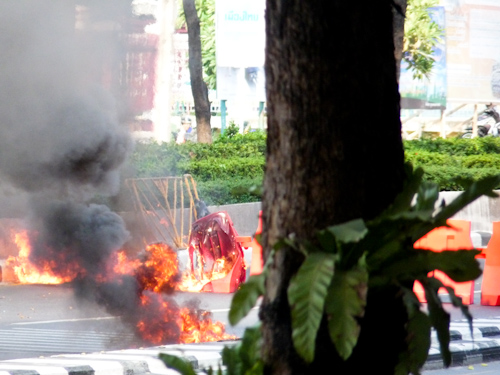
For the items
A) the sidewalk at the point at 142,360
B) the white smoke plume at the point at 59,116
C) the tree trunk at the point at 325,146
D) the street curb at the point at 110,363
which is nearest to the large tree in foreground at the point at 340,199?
the tree trunk at the point at 325,146

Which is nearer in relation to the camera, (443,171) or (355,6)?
(355,6)

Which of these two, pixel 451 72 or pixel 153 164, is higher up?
pixel 451 72

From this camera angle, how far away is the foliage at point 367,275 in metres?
2.58

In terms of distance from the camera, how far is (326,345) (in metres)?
2.74

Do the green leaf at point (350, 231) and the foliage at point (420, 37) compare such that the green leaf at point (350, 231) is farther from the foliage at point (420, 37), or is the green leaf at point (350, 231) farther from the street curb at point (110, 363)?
the foliage at point (420, 37)

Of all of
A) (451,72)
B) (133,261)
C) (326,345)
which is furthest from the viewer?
(451,72)

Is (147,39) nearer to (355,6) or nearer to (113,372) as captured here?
(113,372)

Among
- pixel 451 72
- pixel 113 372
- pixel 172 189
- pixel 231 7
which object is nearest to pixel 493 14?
pixel 451 72

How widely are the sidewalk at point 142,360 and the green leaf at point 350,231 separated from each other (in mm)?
2730

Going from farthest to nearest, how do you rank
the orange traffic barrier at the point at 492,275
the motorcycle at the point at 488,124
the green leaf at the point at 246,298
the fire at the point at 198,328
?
the motorcycle at the point at 488,124
the orange traffic barrier at the point at 492,275
the fire at the point at 198,328
the green leaf at the point at 246,298

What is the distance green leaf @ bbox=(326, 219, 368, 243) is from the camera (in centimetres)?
253

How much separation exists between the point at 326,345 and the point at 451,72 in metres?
23.0

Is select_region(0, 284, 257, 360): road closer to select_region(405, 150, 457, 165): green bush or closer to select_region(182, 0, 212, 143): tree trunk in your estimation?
select_region(182, 0, 212, 143): tree trunk

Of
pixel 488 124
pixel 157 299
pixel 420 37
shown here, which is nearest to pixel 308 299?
pixel 157 299
